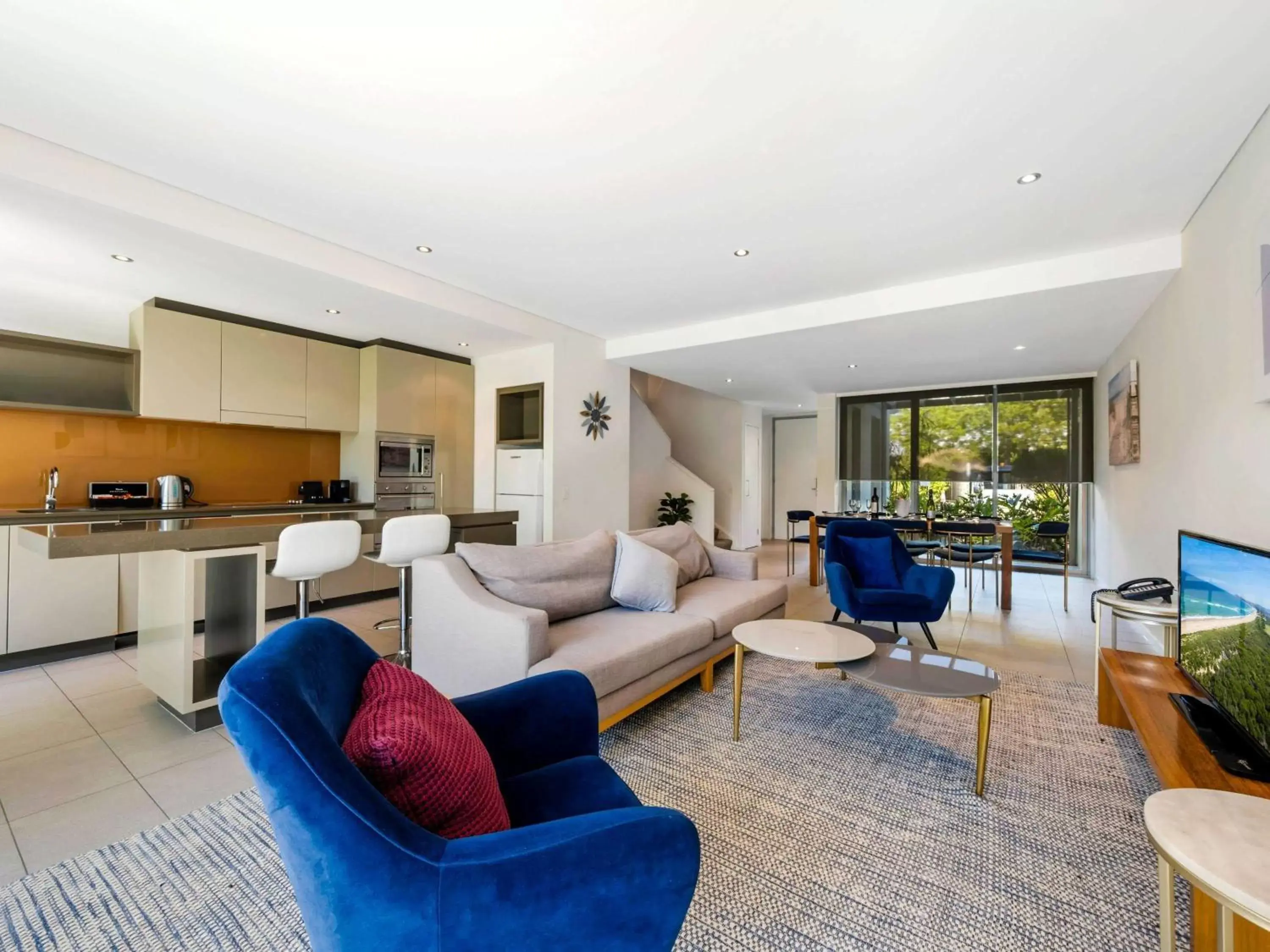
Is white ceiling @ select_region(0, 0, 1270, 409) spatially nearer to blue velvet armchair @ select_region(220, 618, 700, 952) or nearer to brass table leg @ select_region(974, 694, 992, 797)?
blue velvet armchair @ select_region(220, 618, 700, 952)

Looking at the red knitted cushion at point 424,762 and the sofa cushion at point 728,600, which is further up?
the red knitted cushion at point 424,762

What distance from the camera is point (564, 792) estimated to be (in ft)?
4.20

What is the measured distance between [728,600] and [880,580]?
138cm

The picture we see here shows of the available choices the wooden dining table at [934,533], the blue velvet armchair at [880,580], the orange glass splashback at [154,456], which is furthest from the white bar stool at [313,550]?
the wooden dining table at [934,533]

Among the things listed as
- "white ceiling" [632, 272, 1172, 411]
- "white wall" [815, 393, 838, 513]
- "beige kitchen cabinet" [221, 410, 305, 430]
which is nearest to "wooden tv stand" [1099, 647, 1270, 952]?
"white ceiling" [632, 272, 1172, 411]

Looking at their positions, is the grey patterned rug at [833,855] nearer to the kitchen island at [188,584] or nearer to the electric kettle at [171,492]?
the kitchen island at [188,584]

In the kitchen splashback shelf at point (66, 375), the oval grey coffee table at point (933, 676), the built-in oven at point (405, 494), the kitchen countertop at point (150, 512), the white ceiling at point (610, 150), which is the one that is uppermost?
the white ceiling at point (610, 150)

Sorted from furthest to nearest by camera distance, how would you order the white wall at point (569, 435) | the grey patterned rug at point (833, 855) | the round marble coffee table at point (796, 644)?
the white wall at point (569, 435) → the round marble coffee table at point (796, 644) → the grey patterned rug at point (833, 855)

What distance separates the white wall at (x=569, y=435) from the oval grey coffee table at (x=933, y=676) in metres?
3.25

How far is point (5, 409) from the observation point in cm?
373

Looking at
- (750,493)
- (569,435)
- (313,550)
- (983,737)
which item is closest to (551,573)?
(313,550)

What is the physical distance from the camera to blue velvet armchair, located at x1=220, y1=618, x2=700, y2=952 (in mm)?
781

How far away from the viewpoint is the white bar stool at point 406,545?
3.14 metres

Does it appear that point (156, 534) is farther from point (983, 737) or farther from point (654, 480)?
point (654, 480)
